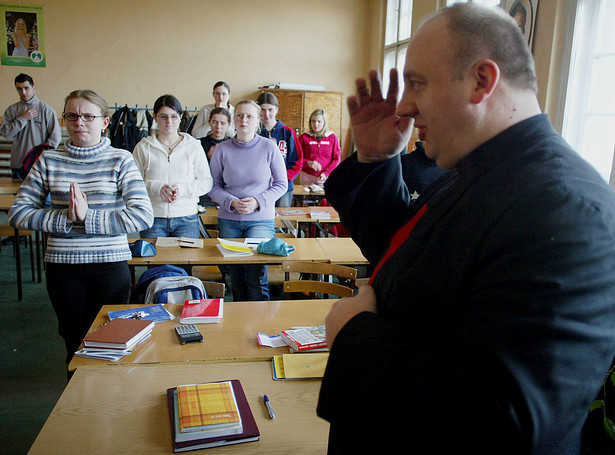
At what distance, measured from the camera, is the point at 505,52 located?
2.40 ft

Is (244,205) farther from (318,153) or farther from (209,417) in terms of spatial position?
(318,153)

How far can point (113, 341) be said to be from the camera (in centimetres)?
164

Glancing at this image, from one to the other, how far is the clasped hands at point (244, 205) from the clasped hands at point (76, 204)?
1324mm

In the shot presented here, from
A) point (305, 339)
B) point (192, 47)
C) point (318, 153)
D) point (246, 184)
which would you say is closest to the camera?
point (305, 339)

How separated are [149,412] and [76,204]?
1160 millimetres

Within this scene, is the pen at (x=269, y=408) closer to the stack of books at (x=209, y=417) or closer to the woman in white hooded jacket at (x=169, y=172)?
the stack of books at (x=209, y=417)

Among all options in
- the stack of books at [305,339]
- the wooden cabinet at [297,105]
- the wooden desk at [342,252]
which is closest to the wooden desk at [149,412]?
the stack of books at [305,339]

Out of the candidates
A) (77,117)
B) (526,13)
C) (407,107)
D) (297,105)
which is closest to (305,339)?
(407,107)

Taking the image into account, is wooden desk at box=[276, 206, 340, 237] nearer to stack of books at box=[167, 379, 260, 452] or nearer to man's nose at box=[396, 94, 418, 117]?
stack of books at box=[167, 379, 260, 452]

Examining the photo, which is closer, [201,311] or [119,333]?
[119,333]

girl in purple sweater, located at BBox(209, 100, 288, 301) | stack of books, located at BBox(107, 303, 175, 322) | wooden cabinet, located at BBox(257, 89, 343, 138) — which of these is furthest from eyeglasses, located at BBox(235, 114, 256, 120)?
wooden cabinet, located at BBox(257, 89, 343, 138)

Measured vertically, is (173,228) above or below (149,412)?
above

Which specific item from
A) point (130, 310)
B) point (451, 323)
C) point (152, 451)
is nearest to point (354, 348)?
point (451, 323)

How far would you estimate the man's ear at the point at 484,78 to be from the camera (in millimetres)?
717
